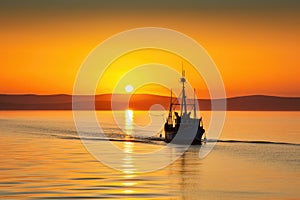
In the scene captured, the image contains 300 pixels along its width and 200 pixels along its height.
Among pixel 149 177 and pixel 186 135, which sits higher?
pixel 186 135

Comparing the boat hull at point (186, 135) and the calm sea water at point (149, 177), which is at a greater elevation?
the boat hull at point (186, 135)

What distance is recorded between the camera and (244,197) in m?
53.8

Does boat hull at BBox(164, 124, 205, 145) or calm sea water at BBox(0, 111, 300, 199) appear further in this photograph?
boat hull at BBox(164, 124, 205, 145)

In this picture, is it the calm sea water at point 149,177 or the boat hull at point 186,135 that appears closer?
the calm sea water at point 149,177

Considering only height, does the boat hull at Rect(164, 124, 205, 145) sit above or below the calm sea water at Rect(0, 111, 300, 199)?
above

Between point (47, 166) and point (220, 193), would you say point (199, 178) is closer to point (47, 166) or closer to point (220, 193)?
point (220, 193)

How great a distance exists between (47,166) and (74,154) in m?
22.4

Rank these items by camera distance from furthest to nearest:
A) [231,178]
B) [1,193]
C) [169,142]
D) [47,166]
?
[169,142] → [47,166] → [231,178] → [1,193]

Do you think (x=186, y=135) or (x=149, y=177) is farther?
(x=186, y=135)

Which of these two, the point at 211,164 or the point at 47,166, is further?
the point at 211,164

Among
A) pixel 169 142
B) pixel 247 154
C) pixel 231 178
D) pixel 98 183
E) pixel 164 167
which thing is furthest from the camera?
pixel 169 142

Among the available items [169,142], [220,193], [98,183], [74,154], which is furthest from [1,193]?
[169,142]

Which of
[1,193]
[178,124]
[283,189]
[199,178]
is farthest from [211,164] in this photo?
[178,124]

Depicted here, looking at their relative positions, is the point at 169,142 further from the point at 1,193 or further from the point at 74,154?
the point at 1,193
